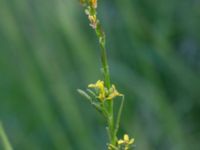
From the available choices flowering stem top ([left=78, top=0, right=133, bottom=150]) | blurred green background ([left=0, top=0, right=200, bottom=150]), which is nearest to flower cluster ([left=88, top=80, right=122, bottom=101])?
flowering stem top ([left=78, top=0, right=133, bottom=150])

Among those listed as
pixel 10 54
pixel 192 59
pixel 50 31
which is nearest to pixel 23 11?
pixel 50 31

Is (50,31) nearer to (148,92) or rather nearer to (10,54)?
(10,54)

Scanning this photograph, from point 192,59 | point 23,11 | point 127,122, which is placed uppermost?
point 23,11

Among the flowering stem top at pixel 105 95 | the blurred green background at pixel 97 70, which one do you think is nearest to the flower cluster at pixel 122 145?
the flowering stem top at pixel 105 95

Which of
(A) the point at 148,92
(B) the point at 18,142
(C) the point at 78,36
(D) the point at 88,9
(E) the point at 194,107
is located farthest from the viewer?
(B) the point at 18,142

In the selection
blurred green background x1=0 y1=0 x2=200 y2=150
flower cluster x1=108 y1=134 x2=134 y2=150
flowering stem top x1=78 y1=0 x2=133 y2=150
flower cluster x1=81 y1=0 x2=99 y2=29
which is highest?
blurred green background x1=0 y1=0 x2=200 y2=150

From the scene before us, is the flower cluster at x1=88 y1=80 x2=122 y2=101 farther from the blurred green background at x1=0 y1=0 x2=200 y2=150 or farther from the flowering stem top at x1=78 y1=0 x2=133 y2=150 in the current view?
the blurred green background at x1=0 y1=0 x2=200 y2=150

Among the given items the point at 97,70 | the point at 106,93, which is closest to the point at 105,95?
the point at 106,93

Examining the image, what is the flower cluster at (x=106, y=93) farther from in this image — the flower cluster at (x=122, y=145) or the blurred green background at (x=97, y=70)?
the blurred green background at (x=97, y=70)
